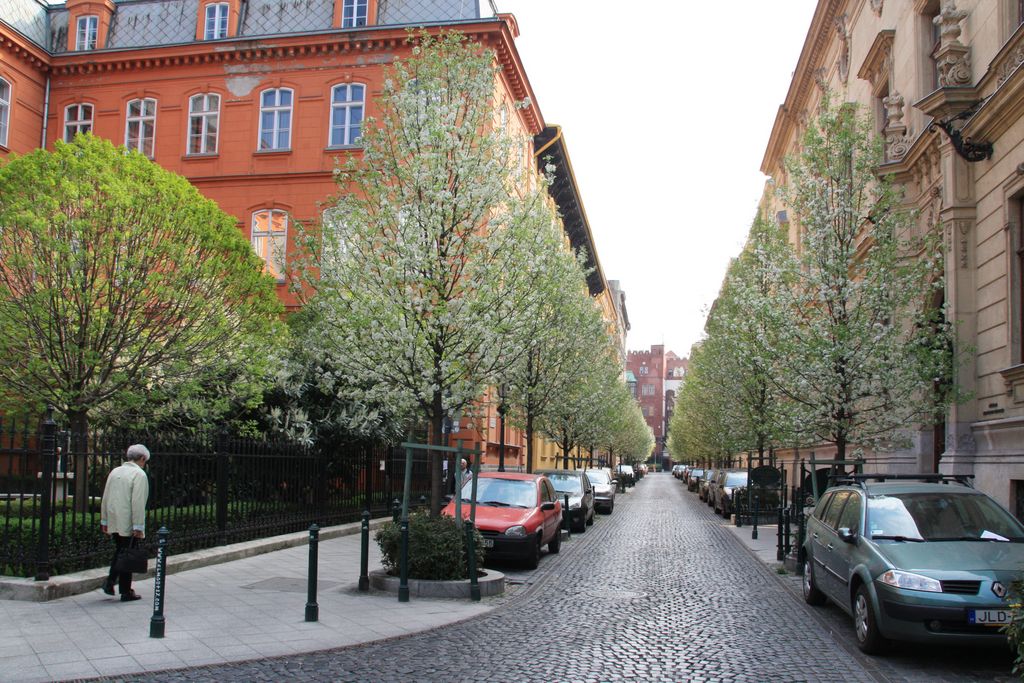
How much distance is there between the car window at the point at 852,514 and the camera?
958cm

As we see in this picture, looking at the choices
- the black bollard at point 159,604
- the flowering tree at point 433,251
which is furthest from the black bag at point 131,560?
the flowering tree at point 433,251

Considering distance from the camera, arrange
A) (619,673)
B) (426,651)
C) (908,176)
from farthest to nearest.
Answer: (908,176)
(426,651)
(619,673)

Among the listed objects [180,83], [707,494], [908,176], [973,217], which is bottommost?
[707,494]

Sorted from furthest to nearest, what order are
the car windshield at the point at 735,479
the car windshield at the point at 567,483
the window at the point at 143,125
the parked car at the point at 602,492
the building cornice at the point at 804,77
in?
the window at the point at 143,125 → the parked car at the point at 602,492 → the building cornice at the point at 804,77 → the car windshield at the point at 735,479 → the car windshield at the point at 567,483

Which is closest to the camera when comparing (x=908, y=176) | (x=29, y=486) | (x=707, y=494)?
(x=29, y=486)

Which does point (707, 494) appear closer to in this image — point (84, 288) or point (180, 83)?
point (180, 83)

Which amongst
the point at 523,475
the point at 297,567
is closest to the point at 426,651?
the point at 297,567

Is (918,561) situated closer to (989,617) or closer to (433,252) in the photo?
(989,617)

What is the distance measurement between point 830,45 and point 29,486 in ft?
94.0

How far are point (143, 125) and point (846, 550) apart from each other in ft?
99.1

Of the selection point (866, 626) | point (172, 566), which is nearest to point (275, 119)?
point (172, 566)

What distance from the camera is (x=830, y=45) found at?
31.2 metres

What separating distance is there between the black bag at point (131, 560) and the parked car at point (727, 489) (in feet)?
71.5

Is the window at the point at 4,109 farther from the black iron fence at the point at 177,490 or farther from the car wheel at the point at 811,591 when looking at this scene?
the car wheel at the point at 811,591
